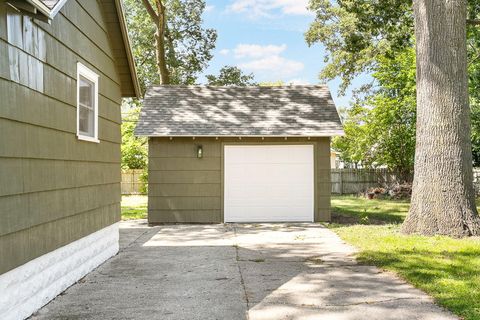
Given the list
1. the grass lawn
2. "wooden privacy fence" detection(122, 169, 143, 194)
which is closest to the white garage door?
the grass lawn

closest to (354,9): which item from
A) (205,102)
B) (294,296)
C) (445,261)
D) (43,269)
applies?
(205,102)

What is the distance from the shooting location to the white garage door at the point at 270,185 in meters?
12.3

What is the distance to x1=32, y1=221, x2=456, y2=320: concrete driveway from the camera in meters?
4.49

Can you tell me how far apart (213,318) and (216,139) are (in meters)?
8.16

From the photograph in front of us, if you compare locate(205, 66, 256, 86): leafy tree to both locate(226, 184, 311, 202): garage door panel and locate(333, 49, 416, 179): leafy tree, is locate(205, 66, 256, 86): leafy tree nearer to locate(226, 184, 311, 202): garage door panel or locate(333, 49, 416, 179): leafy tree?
locate(333, 49, 416, 179): leafy tree

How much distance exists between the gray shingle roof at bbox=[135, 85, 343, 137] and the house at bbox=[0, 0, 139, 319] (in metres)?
4.35

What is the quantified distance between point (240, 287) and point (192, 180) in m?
6.86

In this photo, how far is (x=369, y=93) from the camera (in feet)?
95.1

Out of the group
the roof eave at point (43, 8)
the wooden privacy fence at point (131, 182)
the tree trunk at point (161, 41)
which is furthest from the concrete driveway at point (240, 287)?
the wooden privacy fence at point (131, 182)

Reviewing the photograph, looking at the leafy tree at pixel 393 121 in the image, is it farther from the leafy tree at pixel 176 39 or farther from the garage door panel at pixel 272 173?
the leafy tree at pixel 176 39

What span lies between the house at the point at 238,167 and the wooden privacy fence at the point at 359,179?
32.5ft

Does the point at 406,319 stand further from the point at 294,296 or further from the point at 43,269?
the point at 43,269

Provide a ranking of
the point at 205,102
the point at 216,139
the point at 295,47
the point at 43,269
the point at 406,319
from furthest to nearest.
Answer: the point at 295,47 → the point at 205,102 → the point at 216,139 → the point at 43,269 → the point at 406,319

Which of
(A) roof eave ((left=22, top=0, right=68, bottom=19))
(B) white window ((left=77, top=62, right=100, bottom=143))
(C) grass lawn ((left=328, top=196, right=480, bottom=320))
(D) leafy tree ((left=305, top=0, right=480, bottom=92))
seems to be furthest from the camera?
(D) leafy tree ((left=305, top=0, right=480, bottom=92))
